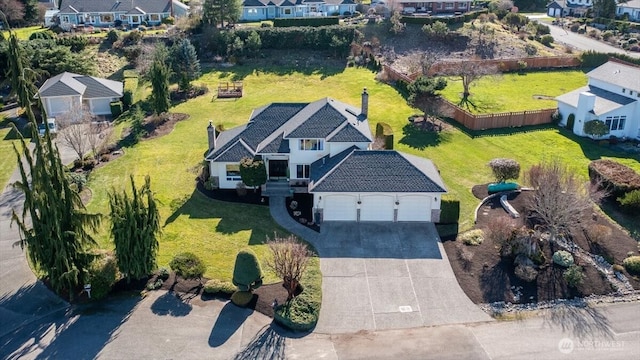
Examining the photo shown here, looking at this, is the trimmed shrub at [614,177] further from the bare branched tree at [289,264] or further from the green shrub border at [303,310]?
the bare branched tree at [289,264]

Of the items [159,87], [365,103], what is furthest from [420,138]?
[159,87]

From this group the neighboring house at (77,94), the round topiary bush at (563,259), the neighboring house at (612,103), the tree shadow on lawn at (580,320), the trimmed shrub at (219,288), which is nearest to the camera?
the tree shadow on lawn at (580,320)

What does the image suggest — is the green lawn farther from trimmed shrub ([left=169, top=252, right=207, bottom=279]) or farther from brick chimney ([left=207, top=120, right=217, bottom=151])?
trimmed shrub ([left=169, top=252, right=207, bottom=279])

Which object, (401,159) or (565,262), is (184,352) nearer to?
(401,159)

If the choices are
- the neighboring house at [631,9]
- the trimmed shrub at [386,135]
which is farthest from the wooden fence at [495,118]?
the neighboring house at [631,9]

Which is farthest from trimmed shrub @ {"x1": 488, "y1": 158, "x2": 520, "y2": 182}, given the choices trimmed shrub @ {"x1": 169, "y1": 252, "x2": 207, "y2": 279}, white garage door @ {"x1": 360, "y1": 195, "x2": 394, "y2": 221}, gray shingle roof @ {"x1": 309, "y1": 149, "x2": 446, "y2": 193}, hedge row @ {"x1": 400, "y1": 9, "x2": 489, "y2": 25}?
hedge row @ {"x1": 400, "y1": 9, "x2": 489, "y2": 25}

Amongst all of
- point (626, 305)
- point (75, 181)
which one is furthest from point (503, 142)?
point (75, 181)

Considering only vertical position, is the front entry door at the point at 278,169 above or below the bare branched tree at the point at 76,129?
below
